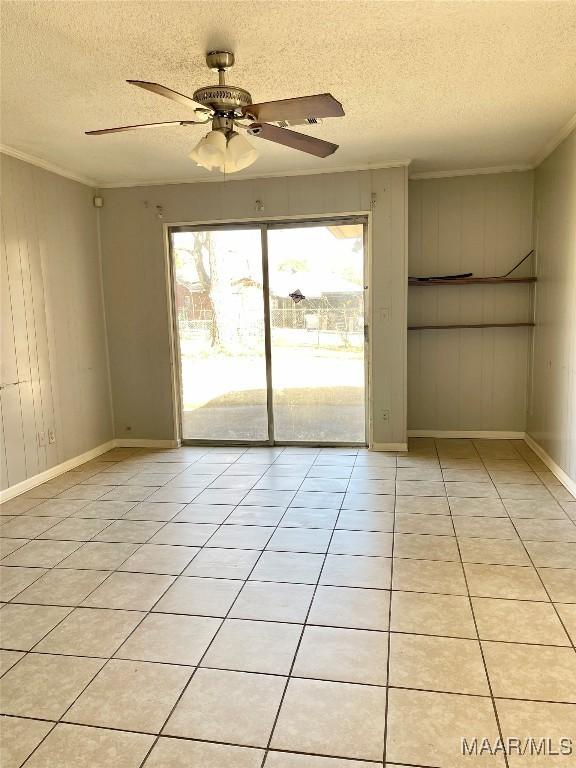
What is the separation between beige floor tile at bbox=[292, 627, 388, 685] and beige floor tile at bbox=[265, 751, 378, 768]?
351mm

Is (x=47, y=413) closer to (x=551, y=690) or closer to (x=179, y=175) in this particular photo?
(x=179, y=175)

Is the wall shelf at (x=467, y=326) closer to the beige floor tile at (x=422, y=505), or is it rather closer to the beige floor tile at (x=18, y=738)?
the beige floor tile at (x=422, y=505)

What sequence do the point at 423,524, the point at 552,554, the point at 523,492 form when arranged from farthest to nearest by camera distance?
the point at 523,492
the point at 423,524
the point at 552,554

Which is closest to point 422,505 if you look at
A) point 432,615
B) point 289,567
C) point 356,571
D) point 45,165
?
point 356,571

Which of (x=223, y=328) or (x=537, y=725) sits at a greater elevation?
(x=223, y=328)

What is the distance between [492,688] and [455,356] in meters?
3.80

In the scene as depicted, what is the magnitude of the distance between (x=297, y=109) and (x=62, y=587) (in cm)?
250

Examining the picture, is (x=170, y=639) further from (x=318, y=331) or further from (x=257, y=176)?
(x=257, y=176)

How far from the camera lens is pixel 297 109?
2.26 metres

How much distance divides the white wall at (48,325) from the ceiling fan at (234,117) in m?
2.09

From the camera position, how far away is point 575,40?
2.62 m

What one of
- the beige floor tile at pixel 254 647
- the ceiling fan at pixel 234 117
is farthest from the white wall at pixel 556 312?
the beige floor tile at pixel 254 647

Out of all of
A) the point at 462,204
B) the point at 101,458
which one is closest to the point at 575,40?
the point at 462,204

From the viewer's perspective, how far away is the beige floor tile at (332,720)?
1672mm
